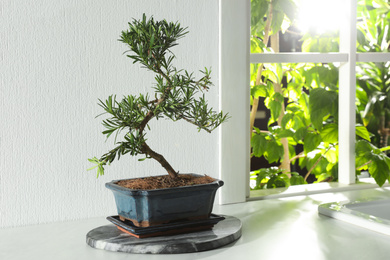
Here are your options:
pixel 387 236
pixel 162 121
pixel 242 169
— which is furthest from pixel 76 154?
pixel 387 236

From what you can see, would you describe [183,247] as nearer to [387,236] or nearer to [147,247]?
[147,247]

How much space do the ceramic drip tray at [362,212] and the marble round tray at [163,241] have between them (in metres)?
0.32

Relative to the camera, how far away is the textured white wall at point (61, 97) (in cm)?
135

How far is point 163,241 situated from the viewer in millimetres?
1148

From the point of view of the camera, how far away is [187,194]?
118 centimetres

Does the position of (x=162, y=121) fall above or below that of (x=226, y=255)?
above

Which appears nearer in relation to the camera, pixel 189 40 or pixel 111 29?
pixel 111 29

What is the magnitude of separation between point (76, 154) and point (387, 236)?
808 mm

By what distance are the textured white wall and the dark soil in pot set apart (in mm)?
234

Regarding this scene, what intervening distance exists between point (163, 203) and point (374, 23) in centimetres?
173

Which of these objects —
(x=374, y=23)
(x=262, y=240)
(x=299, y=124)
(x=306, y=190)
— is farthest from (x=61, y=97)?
(x=374, y=23)

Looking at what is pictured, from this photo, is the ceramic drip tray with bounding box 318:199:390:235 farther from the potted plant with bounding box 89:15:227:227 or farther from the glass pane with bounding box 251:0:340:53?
the glass pane with bounding box 251:0:340:53

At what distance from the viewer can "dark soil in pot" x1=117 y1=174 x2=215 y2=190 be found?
118cm

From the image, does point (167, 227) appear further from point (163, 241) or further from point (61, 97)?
point (61, 97)
